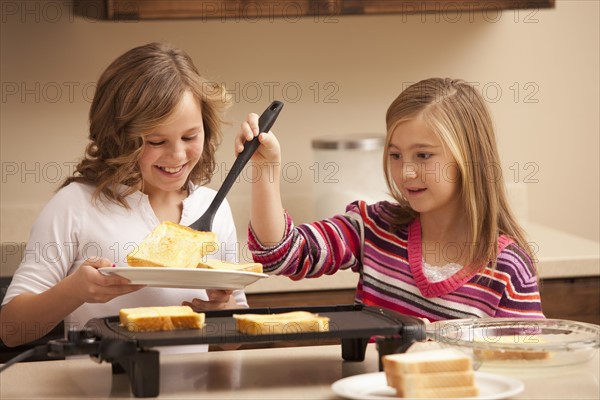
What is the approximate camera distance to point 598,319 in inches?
95.2

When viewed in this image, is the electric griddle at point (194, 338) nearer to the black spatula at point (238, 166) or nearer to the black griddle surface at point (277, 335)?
the black griddle surface at point (277, 335)

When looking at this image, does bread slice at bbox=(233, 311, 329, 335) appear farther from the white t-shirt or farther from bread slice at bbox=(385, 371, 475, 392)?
the white t-shirt

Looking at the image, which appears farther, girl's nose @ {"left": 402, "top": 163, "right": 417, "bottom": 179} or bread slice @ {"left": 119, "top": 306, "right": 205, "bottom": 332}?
girl's nose @ {"left": 402, "top": 163, "right": 417, "bottom": 179}

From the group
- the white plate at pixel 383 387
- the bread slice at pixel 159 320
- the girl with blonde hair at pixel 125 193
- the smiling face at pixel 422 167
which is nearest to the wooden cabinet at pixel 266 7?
the girl with blonde hair at pixel 125 193

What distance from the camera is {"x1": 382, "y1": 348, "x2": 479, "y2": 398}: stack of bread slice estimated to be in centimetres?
109

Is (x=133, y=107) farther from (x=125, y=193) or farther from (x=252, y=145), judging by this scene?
(x=252, y=145)

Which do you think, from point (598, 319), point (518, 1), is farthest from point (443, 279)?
point (518, 1)

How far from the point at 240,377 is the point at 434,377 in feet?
0.95

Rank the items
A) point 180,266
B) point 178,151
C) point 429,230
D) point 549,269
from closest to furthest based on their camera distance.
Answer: point 180,266 → point 178,151 → point 429,230 → point 549,269

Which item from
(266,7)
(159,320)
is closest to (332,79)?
(266,7)

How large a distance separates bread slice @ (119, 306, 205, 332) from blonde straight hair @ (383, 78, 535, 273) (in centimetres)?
63

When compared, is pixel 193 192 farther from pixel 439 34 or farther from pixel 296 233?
pixel 439 34

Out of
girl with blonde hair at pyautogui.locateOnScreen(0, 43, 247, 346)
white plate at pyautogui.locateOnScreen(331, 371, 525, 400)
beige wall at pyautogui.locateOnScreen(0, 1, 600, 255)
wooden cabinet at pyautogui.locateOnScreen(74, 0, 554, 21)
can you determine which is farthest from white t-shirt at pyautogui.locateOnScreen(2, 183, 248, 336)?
beige wall at pyautogui.locateOnScreen(0, 1, 600, 255)

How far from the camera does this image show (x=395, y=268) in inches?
69.6
